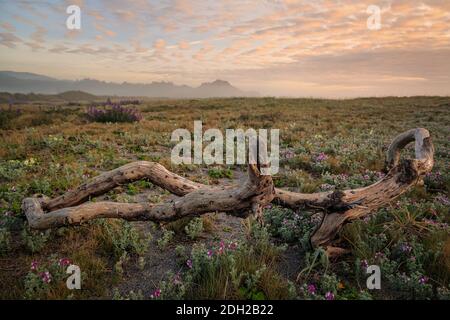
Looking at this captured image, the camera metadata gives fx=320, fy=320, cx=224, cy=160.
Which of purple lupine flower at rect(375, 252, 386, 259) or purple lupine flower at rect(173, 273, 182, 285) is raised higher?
purple lupine flower at rect(375, 252, 386, 259)

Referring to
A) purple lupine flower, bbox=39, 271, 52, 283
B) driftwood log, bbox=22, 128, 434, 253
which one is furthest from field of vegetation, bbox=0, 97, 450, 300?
driftwood log, bbox=22, 128, 434, 253

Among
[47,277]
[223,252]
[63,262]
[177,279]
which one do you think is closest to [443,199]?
[223,252]

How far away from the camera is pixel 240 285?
4.07 metres

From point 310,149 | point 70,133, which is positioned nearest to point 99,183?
point 310,149

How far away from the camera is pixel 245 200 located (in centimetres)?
465

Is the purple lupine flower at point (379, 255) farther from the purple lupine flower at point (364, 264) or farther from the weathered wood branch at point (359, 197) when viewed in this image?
the weathered wood branch at point (359, 197)

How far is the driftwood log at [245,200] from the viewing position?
4.68 meters

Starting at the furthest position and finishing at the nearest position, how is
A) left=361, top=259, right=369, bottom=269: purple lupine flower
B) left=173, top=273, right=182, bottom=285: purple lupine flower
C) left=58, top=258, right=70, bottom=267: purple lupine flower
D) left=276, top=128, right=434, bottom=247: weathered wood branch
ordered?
left=276, top=128, right=434, bottom=247: weathered wood branch, left=361, top=259, right=369, bottom=269: purple lupine flower, left=58, top=258, right=70, bottom=267: purple lupine flower, left=173, top=273, right=182, bottom=285: purple lupine flower

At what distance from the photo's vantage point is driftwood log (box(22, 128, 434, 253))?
4680 mm

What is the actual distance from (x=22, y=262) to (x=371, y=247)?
5.23 metres

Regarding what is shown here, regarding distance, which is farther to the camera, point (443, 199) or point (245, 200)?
point (443, 199)

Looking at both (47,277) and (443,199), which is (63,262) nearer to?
(47,277)

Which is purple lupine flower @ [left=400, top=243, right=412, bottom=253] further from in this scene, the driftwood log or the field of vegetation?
the driftwood log

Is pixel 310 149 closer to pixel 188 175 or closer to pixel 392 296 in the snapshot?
pixel 188 175
